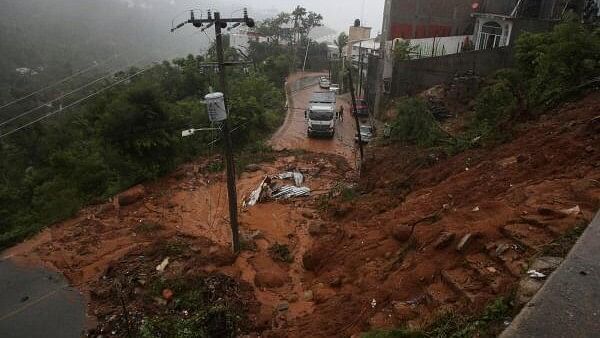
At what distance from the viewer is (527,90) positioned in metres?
16.4

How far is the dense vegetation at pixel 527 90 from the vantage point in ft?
46.1

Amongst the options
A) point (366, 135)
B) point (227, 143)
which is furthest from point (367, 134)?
point (227, 143)

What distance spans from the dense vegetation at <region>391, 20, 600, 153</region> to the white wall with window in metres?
9.14

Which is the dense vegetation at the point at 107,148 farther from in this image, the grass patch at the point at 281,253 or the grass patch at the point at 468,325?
the grass patch at the point at 468,325

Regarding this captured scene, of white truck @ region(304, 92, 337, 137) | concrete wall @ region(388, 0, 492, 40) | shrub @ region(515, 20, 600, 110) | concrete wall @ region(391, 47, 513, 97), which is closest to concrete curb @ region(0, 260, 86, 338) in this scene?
shrub @ region(515, 20, 600, 110)

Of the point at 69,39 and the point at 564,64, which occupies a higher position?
the point at 564,64

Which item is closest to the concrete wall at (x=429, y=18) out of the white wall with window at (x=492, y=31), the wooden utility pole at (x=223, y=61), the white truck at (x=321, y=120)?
the white wall with window at (x=492, y=31)

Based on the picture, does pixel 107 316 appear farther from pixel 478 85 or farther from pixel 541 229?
pixel 478 85

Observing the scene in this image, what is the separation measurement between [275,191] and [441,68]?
1483 cm

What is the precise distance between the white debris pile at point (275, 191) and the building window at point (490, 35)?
19099 millimetres

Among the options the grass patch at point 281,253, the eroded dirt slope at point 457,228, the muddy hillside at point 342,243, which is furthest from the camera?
the grass patch at point 281,253

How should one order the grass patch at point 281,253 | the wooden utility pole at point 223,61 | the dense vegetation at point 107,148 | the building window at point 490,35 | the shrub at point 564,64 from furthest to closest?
1. the building window at point 490,35
2. the dense vegetation at point 107,148
3. the shrub at point 564,64
4. the grass patch at point 281,253
5. the wooden utility pole at point 223,61

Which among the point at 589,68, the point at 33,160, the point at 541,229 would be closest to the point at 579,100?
the point at 589,68

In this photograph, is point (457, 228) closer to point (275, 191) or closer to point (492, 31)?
point (275, 191)
